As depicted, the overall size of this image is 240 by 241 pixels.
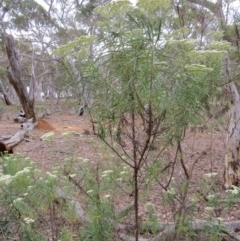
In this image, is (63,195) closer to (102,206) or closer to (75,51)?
(102,206)

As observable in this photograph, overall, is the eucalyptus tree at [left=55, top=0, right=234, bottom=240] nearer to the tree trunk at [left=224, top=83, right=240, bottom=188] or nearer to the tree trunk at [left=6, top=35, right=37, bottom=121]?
the tree trunk at [left=224, top=83, right=240, bottom=188]

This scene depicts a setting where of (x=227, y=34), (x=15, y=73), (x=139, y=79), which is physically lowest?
(x=139, y=79)

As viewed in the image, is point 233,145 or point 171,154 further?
point 233,145

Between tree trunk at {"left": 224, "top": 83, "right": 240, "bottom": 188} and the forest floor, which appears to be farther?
tree trunk at {"left": 224, "top": 83, "right": 240, "bottom": 188}

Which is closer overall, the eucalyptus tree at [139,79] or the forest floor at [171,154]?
the eucalyptus tree at [139,79]

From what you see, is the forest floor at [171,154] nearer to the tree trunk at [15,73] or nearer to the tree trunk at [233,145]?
the tree trunk at [233,145]

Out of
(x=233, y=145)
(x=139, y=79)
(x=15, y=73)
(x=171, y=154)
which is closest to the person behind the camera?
(x=139, y=79)

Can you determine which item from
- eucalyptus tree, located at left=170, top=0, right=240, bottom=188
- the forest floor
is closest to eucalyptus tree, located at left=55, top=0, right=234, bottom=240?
the forest floor

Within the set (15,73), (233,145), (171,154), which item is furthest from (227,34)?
(15,73)

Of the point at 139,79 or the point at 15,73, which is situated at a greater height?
the point at 15,73

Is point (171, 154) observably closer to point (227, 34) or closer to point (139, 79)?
point (227, 34)

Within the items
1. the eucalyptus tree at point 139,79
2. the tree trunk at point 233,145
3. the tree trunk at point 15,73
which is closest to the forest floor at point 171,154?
the tree trunk at point 233,145

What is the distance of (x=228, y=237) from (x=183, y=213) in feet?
2.36

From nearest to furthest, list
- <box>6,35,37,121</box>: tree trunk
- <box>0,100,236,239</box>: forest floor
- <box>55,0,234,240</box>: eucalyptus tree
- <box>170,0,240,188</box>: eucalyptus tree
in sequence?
<box>55,0,234,240</box>: eucalyptus tree, <box>0,100,236,239</box>: forest floor, <box>170,0,240,188</box>: eucalyptus tree, <box>6,35,37,121</box>: tree trunk
